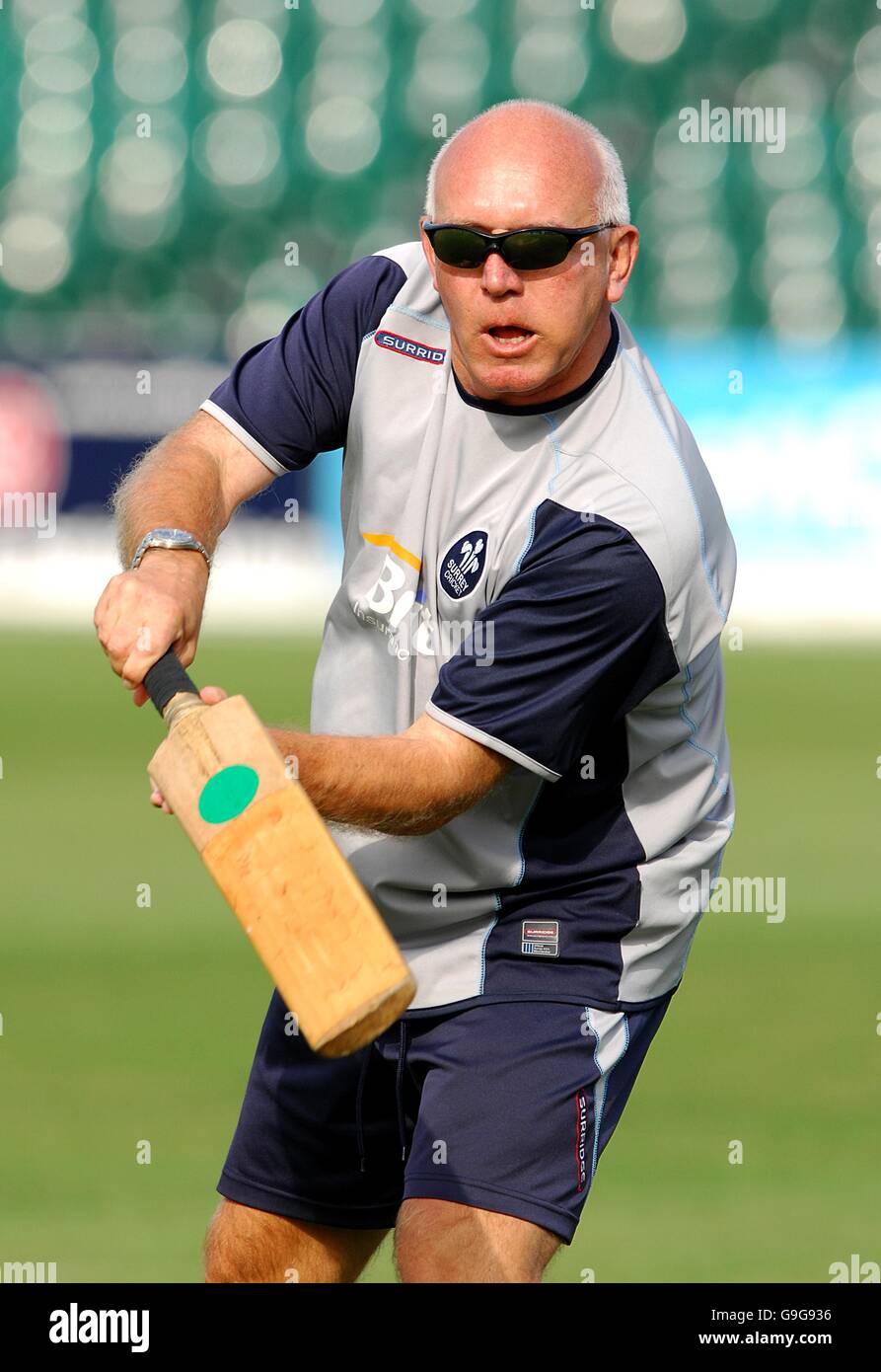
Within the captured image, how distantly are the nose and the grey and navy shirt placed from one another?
26cm

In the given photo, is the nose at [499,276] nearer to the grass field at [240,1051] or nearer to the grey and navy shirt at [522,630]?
the grey and navy shirt at [522,630]

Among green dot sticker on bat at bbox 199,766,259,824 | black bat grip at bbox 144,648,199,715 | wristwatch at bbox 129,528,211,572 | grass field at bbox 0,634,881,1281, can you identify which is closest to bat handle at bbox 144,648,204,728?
black bat grip at bbox 144,648,199,715

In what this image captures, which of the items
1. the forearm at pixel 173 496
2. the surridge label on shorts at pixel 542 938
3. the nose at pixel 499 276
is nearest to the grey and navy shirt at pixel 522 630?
the surridge label on shorts at pixel 542 938

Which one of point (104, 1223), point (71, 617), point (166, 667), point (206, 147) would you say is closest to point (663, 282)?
point (206, 147)

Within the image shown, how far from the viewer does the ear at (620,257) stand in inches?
133

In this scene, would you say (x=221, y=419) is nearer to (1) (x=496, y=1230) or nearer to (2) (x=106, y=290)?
(1) (x=496, y=1230)

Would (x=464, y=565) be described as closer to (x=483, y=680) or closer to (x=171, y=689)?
(x=483, y=680)

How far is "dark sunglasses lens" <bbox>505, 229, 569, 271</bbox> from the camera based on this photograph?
3213mm

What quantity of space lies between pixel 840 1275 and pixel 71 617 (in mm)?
13474

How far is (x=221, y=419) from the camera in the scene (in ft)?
12.4

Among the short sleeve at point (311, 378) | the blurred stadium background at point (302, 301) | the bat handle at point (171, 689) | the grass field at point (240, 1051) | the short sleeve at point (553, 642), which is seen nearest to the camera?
the bat handle at point (171, 689)

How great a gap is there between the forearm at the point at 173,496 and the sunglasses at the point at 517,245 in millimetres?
712

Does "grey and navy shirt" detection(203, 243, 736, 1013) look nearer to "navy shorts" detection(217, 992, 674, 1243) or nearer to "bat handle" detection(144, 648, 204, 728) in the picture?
"navy shorts" detection(217, 992, 674, 1243)

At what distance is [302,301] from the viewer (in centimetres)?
1928
